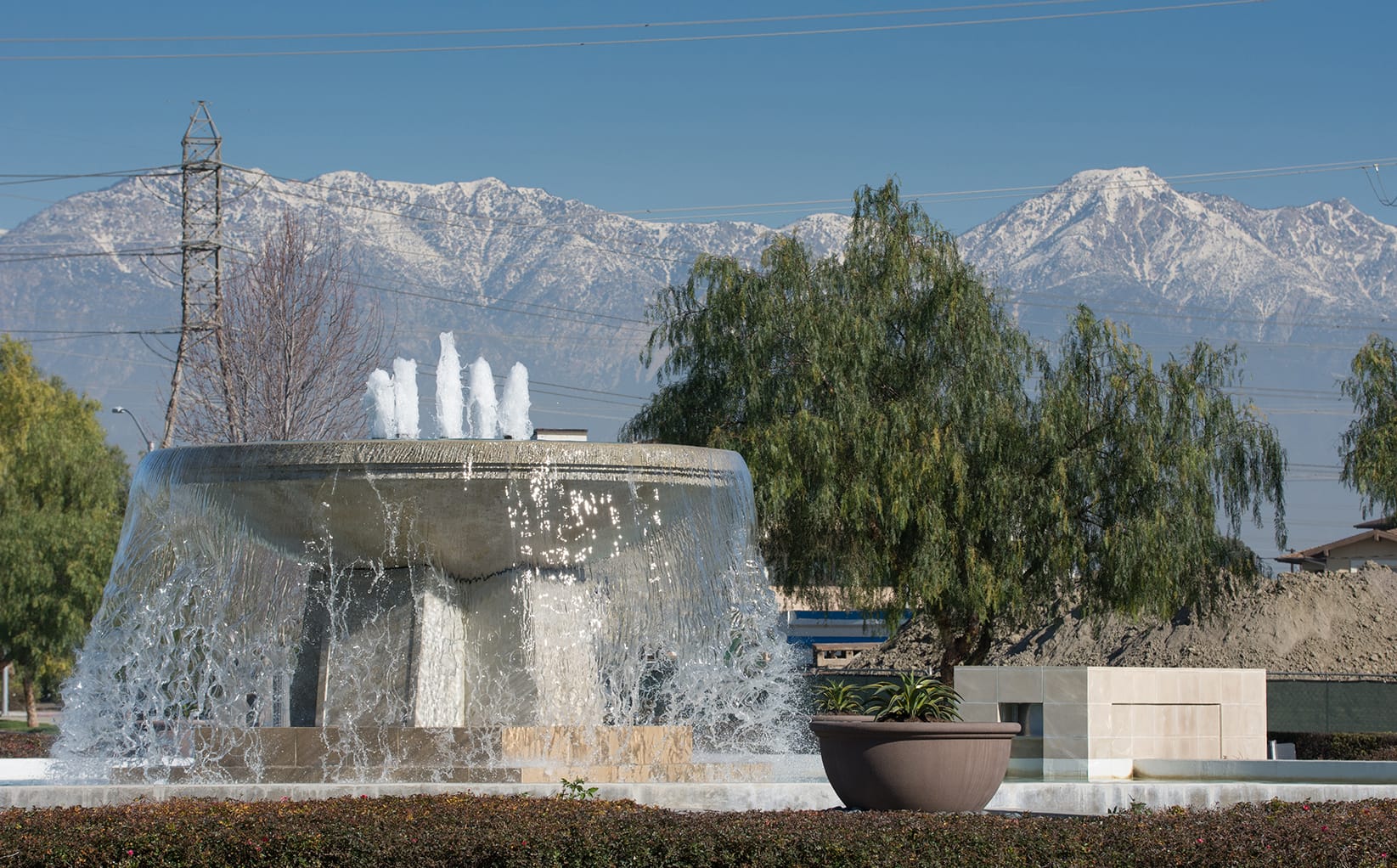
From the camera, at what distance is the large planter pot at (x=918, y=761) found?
8977 millimetres

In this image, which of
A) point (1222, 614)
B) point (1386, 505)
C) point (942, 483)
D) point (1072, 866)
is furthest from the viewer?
point (1386, 505)

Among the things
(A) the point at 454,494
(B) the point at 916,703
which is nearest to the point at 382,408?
(A) the point at 454,494

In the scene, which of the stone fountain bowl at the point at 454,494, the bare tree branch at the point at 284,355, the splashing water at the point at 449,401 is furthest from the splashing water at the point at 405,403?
the bare tree branch at the point at 284,355

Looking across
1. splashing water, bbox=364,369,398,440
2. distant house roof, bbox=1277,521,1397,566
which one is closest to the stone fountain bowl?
splashing water, bbox=364,369,398,440

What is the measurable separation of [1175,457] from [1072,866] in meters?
→ 15.9

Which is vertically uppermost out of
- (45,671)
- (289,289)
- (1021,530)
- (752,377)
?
(289,289)

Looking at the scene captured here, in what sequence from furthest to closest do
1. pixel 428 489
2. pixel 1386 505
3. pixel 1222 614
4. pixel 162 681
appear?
pixel 1386 505
pixel 1222 614
pixel 162 681
pixel 428 489

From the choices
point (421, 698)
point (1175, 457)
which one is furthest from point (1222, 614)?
point (421, 698)

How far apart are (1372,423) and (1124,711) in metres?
18.4

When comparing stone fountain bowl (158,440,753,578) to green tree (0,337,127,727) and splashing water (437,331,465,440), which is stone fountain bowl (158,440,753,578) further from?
green tree (0,337,127,727)

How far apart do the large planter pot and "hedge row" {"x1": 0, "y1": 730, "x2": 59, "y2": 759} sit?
9681mm

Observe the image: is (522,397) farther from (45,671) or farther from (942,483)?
(45,671)

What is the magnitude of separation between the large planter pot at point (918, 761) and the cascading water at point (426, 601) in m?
2.28

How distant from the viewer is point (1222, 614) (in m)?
23.9
